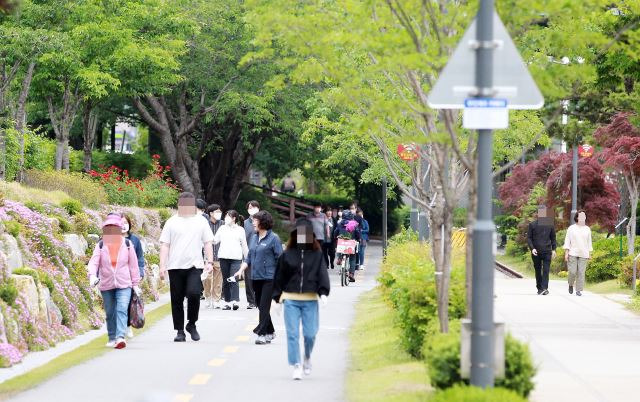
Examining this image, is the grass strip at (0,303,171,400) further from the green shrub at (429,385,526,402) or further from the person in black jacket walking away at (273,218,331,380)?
the green shrub at (429,385,526,402)

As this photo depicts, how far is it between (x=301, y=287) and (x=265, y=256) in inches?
144

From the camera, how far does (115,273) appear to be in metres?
15.7

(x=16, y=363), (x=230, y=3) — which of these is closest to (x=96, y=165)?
(x=230, y=3)

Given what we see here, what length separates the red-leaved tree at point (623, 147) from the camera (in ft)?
99.8

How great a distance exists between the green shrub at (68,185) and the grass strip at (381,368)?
8528mm

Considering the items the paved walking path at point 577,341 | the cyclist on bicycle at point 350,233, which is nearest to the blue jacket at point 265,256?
the paved walking path at point 577,341

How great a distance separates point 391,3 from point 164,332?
310 inches

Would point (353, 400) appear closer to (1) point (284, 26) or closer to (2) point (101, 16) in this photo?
(1) point (284, 26)

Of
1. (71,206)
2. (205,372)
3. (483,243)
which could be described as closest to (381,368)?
(205,372)

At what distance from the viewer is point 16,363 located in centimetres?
1423

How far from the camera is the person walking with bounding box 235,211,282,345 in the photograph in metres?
16.4

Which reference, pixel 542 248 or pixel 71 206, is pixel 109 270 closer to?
pixel 71 206

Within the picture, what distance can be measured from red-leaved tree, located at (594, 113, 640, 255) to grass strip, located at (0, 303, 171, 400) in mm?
Result: 15871

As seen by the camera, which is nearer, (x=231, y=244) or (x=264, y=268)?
(x=264, y=268)
